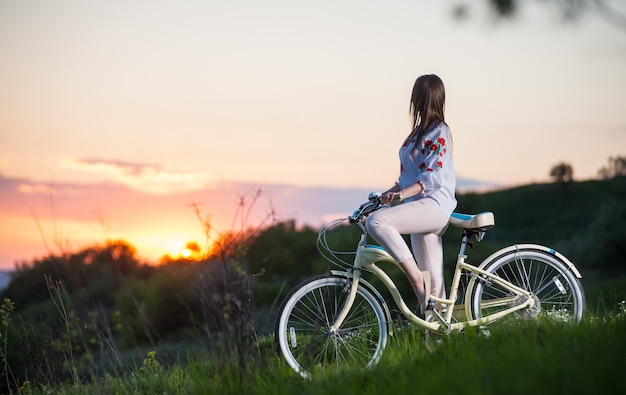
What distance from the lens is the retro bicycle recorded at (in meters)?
5.08

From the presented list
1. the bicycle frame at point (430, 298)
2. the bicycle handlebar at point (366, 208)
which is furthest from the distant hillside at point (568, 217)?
the bicycle handlebar at point (366, 208)

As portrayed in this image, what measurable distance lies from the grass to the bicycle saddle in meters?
0.75

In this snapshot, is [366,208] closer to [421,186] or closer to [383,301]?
[421,186]

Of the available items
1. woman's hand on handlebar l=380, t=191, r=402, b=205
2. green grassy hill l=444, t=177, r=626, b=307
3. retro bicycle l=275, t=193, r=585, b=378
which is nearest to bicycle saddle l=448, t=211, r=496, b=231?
retro bicycle l=275, t=193, r=585, b=378

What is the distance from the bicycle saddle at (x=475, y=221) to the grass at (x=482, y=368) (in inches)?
29.7

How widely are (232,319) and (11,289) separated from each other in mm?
22586

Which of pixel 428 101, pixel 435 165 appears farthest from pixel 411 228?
pixel 428 101

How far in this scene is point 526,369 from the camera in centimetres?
422

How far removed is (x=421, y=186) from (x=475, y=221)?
1.82ft

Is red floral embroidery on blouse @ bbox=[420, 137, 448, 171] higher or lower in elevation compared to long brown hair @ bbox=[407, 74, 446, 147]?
lower

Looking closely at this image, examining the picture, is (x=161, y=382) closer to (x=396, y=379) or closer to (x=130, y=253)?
(x=396, y=379)

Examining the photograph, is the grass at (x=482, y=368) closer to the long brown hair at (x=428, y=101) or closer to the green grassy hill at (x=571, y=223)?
the long brown hair at (x=428, y=101)

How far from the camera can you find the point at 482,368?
14.2 ft

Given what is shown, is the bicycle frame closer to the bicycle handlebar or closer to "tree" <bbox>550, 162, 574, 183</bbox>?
the bicycle handlebar
